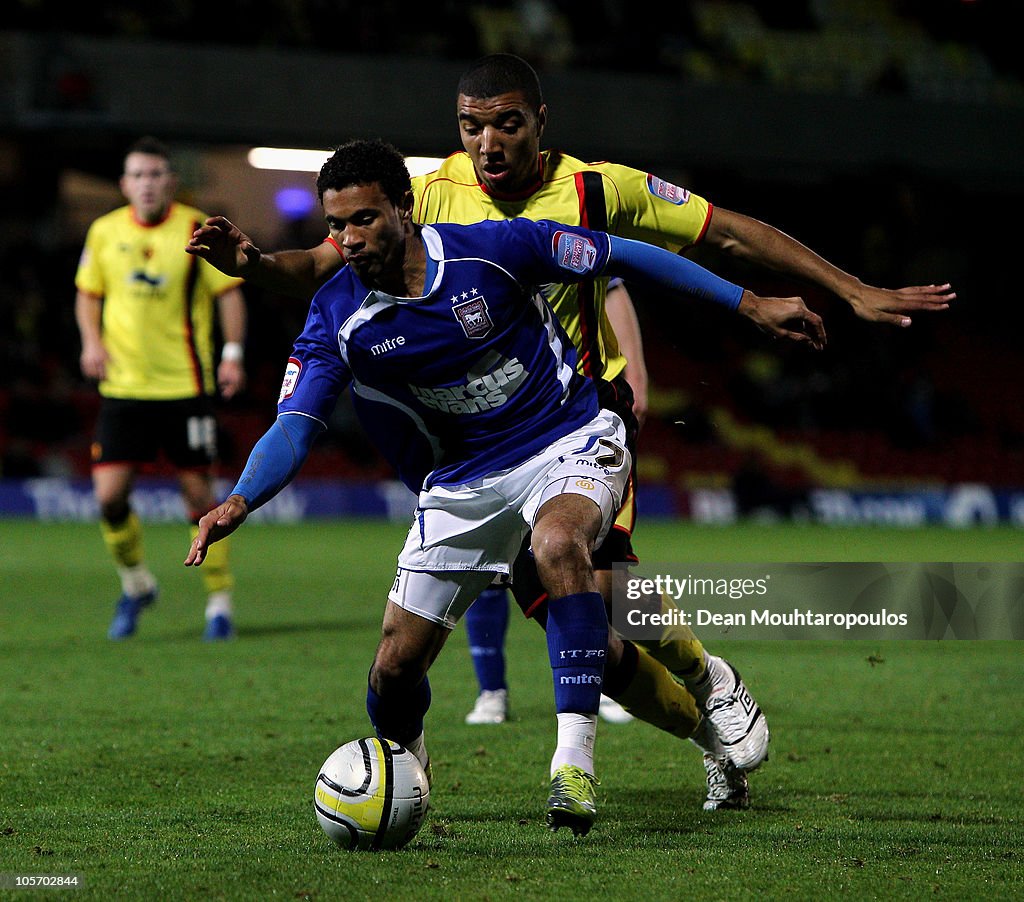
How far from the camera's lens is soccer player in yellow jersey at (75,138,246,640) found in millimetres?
8891

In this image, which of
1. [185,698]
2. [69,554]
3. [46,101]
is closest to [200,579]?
[69,554]

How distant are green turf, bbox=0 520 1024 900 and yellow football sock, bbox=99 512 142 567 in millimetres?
479

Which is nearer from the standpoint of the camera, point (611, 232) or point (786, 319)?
point (786, 319)

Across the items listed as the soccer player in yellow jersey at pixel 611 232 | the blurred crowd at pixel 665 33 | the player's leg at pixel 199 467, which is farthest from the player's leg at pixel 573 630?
the blurred crowd at pixel 665 33

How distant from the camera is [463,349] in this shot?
430 centimetres

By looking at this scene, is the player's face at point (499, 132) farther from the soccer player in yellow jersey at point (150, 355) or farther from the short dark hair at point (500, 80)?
the soccer player in yellow jersey at point (150, 355)

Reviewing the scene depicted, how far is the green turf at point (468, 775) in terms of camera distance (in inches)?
146

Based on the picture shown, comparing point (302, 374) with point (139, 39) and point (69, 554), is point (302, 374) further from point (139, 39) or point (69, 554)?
point (139, 39)

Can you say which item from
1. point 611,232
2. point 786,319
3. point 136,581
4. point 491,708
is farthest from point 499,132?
point 136,581

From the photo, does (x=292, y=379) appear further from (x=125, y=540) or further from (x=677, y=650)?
(x=125, y=540)

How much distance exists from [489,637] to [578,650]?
2.50 metres

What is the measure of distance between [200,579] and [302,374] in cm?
869

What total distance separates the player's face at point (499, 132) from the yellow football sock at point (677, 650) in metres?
1.47

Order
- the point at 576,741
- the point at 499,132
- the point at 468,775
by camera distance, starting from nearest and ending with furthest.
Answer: the point at 576,741, the point at 499,132, the point at 468,775
